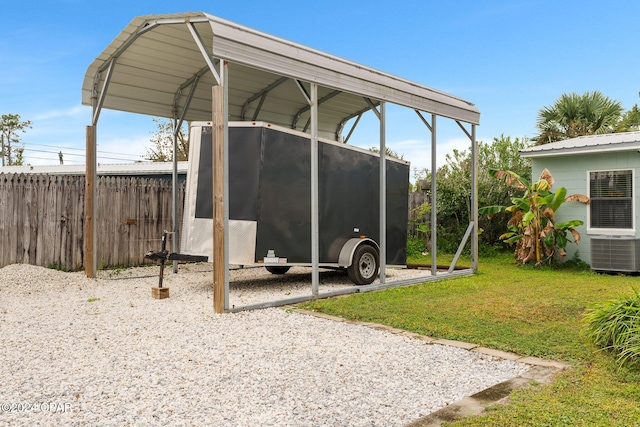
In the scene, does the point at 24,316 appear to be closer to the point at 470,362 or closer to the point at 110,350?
the point at 110,350

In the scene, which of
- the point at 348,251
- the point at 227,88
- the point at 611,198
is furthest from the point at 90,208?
the point at 611,198

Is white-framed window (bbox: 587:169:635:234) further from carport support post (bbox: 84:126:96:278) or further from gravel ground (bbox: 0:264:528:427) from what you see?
carport support post (bbox: 84:126:96:278)

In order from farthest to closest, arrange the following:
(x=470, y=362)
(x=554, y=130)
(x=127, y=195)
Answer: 1. (x=554, y=130)
2. (x=127, y=195)
3. (x=470, y=362)

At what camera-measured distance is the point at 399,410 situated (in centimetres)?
371

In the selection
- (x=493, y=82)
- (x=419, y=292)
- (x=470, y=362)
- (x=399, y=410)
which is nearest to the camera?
(x=399, y=410)

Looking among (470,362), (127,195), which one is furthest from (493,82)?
(470,362)

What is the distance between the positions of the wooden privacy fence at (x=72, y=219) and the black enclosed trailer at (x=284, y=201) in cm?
357

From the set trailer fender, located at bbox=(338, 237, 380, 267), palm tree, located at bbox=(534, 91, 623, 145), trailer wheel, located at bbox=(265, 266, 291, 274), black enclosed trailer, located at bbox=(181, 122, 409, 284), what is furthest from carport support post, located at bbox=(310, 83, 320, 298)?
palm tree, located at bbox=(534, 91, 623, 145)

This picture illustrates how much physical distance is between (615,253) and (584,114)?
12.5 meters

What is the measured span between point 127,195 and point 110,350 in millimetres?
7439

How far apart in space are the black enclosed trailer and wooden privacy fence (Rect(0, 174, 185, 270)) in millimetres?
3568

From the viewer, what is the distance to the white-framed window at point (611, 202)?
42.0 ft

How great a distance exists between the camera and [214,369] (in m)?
4.61

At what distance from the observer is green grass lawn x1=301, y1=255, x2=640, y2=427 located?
12.0 feet
